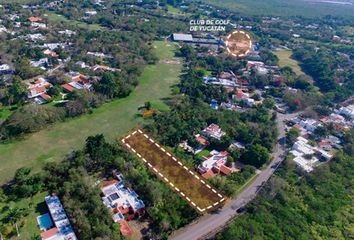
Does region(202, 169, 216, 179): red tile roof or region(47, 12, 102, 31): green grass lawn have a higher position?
region(47, 12, 102, 31): green grass lawn

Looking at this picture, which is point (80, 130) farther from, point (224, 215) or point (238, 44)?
point (238, 44)

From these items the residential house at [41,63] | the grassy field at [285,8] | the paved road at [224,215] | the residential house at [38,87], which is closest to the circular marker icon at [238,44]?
the grassy field at [285,8]

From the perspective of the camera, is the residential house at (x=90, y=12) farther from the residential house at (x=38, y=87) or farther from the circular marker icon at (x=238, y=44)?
the residential house at (x=38, y=87)

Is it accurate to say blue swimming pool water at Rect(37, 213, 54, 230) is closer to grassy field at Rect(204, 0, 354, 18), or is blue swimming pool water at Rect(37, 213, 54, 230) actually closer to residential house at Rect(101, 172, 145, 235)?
residential house at Rect(101, 172, 145, 235)

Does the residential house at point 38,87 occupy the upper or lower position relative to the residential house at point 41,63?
lower

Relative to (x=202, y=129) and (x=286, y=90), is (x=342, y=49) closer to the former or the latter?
(x=286, y=90)

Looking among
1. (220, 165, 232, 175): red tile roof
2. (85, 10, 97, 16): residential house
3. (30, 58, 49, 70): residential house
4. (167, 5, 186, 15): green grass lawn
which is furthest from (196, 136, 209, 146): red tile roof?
(167, 5, 186, 15): green grass lawn

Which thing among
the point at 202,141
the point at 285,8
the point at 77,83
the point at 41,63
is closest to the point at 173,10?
the point at 285,8

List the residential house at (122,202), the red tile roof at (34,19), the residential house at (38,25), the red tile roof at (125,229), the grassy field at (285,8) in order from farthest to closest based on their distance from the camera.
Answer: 1. the grassy field at (285,8)
2. the red tile roof at (34,19)
3. the residential house at (38,25)
4. the residential house at (122,202)
5. the red tile roof at (125,229)
